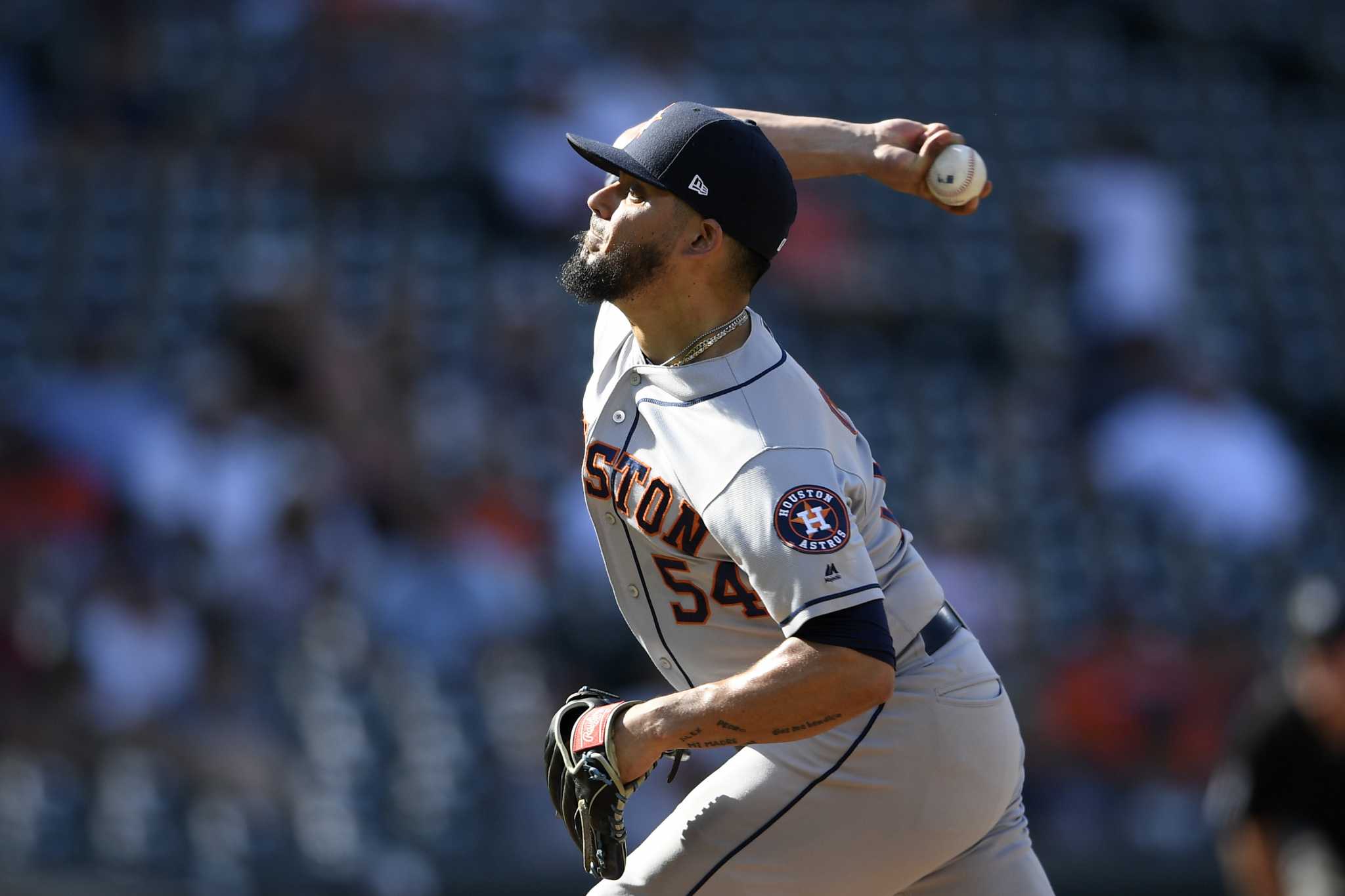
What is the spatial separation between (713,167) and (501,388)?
574cm

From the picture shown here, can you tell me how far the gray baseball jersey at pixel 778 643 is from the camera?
2.61 m

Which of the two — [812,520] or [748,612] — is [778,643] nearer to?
[748,612]

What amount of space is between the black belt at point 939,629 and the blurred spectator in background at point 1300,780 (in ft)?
4.41

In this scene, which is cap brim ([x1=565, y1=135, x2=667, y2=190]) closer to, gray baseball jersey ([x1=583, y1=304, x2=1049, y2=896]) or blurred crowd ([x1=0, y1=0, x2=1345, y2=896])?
gray baseball jersey ([x1=583, y1=304, x2=1049, y2=896])

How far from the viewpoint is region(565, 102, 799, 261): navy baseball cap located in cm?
273

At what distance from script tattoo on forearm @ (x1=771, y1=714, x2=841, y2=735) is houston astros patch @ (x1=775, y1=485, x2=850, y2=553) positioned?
26 cm

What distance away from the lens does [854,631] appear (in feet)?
8.19

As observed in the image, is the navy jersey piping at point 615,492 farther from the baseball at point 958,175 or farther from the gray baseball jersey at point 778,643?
the baseball at point 958,175

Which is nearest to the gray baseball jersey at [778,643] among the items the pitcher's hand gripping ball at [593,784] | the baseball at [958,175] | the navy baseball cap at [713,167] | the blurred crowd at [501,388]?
the pitcher's hand gripping ball at [593,784]

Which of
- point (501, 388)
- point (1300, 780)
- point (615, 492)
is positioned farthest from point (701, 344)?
point (501, 388)

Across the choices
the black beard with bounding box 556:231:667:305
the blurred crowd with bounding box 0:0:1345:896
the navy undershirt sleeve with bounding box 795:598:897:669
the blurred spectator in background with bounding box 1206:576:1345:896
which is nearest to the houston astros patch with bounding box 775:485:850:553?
the navy undershirt sleeve with bounding box 795:598:897:669

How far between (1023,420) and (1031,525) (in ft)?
2.24

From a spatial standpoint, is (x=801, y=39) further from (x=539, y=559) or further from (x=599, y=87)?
(x=539, y=559)

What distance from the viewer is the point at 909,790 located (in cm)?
274
